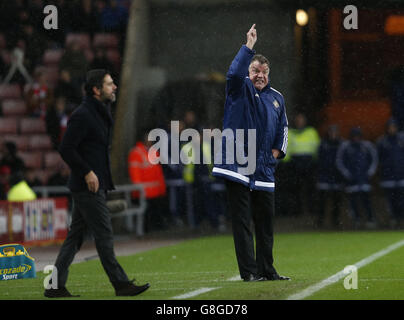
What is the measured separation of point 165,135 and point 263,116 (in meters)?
9.07

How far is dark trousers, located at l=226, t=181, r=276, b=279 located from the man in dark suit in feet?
3.65

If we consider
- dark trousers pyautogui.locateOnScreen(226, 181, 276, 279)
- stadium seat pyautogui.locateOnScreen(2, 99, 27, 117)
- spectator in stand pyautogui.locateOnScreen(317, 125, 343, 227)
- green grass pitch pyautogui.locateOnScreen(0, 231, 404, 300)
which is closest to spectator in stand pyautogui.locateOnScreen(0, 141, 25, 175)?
green grass pitch pyautogui.locateOnScreen(0, 231, 404, 300)

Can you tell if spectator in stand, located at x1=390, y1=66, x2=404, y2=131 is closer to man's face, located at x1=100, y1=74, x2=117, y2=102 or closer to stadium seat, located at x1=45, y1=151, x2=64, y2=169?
stadium seat, located at x1=45, y1=151, x2=64, y2=169

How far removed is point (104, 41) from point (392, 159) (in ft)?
19.8

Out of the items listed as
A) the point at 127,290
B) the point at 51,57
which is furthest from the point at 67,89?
the point at 127,290

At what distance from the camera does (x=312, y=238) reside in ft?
53.2

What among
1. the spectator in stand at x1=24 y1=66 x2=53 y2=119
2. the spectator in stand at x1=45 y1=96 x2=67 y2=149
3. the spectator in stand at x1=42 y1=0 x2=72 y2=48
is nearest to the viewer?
the spectator in stand at x1=45 y1=96 x2=67 y2=149

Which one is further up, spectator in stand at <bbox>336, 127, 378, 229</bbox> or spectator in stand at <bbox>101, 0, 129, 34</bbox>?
spectator in stand at <bbox>101, 0, 129, 34</bbox>

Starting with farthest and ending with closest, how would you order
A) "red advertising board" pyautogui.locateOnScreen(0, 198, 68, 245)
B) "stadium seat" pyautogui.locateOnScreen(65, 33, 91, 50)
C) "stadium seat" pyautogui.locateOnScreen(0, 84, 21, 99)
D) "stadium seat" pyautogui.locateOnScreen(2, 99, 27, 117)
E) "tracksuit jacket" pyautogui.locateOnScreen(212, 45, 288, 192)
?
"stadium seat" pyautogui.locateOnScreen(0, 84, 21, 99) < "stadium seat" pyautogui.locateOnScreen(2, 99, 27, 117) < "stadium seat" pyautogui.locateOnScreen(65, 33, 91, 50) < "red advertising board" pyautogui.locateOnScreen(0, 198, 68, 245) < "tracksuit jacket" pyautogui.locateOnScreen(212, 45, 288, 192)

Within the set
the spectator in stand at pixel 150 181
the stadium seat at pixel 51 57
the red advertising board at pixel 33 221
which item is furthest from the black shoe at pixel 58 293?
the stadium seat at pixel 51 57

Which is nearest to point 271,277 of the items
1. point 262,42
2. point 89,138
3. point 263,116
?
point 263,116

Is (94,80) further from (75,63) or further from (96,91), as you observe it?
(75,63)

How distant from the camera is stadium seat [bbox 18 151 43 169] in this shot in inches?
793
